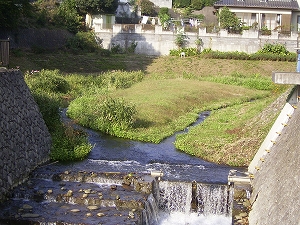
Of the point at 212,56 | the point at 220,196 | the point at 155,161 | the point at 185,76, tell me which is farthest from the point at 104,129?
the point at 212,56

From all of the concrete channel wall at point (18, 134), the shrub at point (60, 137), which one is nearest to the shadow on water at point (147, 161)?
the shrub at point (60, 137)

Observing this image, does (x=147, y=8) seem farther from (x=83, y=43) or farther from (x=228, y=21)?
(x=83, y=43)

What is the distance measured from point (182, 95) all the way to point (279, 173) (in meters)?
22.5

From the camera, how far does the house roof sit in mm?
63438

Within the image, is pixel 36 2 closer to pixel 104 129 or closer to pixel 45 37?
pixel 45 37

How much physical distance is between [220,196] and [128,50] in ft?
139

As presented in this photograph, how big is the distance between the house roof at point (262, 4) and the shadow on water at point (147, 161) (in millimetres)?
40800

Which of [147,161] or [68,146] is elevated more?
[68,146]

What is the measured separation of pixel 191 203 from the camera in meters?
18.4

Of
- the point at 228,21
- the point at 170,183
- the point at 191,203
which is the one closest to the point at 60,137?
the point at 170,183

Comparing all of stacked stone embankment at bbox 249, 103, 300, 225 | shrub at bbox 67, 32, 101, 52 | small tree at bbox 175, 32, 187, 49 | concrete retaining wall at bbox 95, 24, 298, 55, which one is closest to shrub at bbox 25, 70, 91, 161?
stacked stone embankment at bbox 249, 103, 300, 225

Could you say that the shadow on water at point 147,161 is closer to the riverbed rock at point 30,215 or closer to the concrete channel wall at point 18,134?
the concrete channel wall at point 18,134

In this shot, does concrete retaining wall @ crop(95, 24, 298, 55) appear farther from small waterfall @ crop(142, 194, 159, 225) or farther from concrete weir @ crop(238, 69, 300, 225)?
small waterfall @ crop(142, 194, 159, 225)

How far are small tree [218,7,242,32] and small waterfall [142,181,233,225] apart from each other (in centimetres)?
4271
